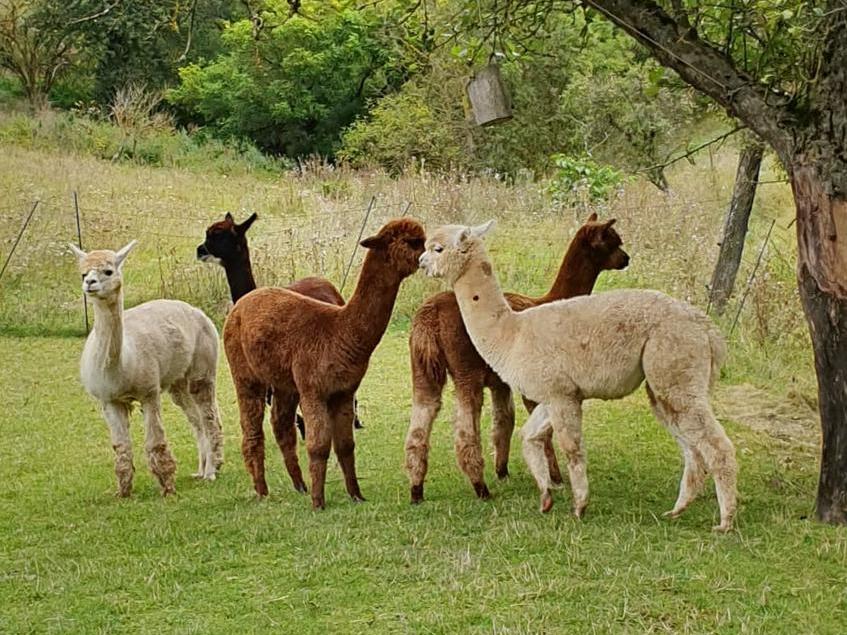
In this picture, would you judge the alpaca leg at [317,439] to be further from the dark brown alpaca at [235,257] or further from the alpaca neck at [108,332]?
the dark brown alpaca at [235,257]

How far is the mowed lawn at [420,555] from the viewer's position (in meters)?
4.47

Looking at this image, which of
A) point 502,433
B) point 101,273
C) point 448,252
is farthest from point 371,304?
point 101,273

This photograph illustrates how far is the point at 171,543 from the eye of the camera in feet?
19.3

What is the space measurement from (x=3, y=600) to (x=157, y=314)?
3326mm

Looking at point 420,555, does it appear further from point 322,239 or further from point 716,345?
point 322,239

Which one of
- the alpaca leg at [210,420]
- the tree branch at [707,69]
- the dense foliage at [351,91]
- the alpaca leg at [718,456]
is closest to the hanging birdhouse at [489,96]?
the tree branch at [707,69]

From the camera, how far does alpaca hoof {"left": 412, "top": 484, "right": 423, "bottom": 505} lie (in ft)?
21.6

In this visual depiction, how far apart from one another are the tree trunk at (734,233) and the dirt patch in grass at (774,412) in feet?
6.75

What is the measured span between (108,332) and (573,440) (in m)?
3.21

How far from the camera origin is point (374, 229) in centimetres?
1673

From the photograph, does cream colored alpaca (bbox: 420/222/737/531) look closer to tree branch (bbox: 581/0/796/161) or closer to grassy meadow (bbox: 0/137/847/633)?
grassy meadow (bbox: 0/137/847/633)

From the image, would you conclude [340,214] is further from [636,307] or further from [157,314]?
[636,307]

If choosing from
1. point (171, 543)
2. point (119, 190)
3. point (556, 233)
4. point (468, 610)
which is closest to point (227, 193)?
point (119, 190)

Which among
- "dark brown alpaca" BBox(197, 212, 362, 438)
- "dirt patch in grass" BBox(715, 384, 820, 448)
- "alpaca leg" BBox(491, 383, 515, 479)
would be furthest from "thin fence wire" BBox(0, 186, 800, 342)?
"alpaca leg" BBox(491, 383, 515, 479)
